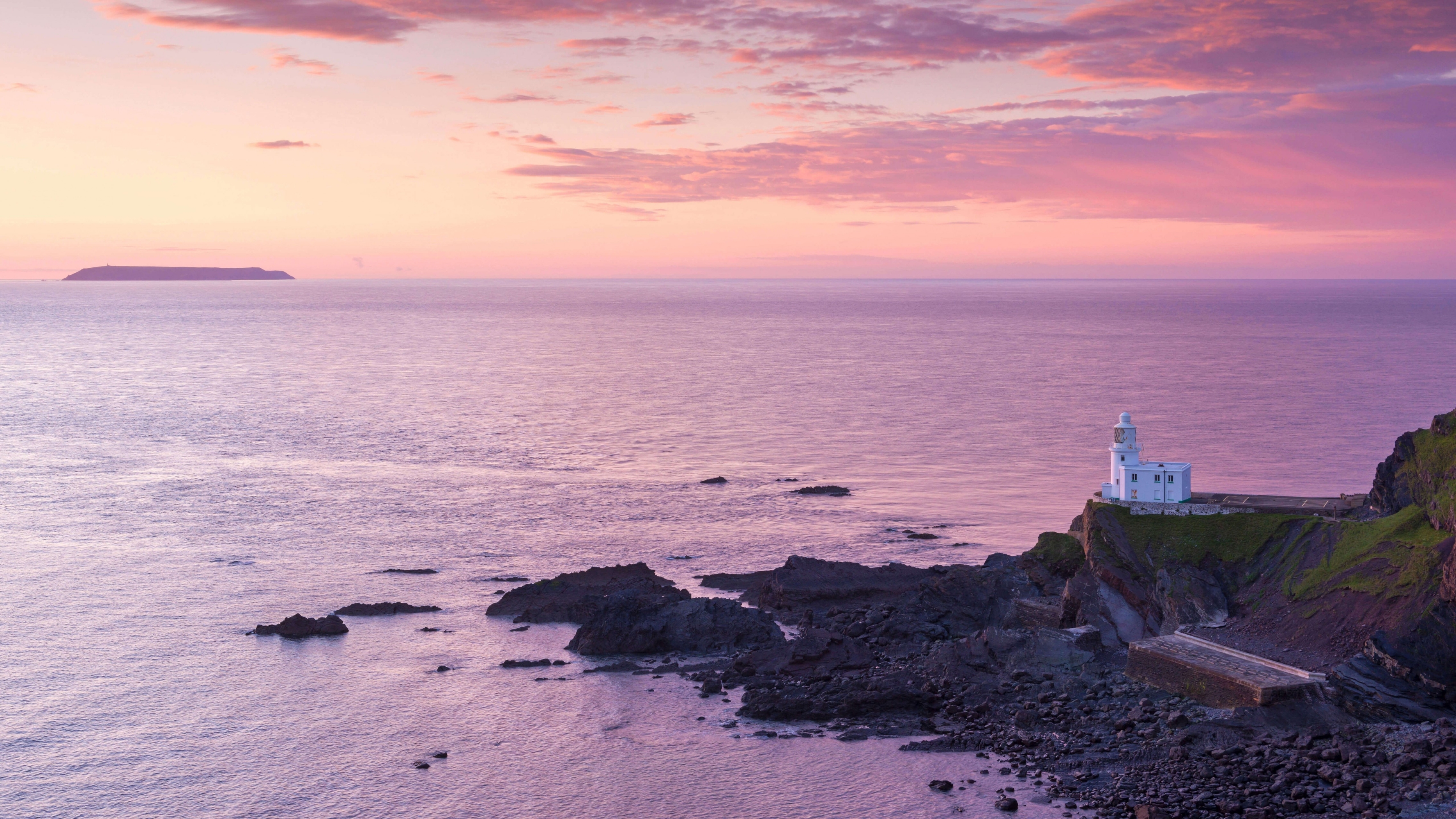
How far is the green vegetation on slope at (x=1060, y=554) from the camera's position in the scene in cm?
5016

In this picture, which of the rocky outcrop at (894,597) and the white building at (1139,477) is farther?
the white building at (1139,477)

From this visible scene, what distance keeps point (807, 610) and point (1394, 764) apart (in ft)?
79.3

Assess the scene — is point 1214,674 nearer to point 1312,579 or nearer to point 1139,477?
point 1312,579

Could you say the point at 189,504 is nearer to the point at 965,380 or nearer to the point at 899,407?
the point at 899,407

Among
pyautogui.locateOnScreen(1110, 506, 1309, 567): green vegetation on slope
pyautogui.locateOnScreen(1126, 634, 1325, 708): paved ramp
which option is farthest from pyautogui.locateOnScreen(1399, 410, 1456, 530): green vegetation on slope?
pyautogui.locateOnScreen(1126, 634, 1325, 708): paved ramp

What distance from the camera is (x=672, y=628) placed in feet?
157

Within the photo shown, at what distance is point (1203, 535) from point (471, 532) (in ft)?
137

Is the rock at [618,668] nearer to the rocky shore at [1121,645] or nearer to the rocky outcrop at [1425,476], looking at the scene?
the rocky shore at [1121,645]

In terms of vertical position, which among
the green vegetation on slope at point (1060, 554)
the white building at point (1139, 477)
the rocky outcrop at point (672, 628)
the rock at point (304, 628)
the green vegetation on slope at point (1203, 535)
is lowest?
the rock at point (304, 628)

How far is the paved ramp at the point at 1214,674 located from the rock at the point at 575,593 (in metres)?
19.6

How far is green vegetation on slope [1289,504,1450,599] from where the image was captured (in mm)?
39656

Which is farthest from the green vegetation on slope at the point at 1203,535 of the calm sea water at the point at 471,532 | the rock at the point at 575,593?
the rock at the point at 575,593

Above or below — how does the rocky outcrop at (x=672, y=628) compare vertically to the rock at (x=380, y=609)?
above

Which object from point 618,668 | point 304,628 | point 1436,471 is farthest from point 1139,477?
point 304,628
